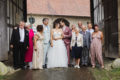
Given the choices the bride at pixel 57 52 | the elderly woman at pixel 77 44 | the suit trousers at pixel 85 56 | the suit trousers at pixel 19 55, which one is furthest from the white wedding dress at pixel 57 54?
the suit trousers at pixel 19 55

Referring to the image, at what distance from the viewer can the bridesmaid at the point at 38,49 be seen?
789cm

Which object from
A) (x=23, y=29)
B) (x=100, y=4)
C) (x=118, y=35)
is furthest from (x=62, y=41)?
(x=100, y=4)

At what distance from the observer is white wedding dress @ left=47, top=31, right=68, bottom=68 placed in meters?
8.31

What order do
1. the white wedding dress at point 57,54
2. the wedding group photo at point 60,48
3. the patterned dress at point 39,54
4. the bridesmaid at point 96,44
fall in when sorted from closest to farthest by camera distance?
the wedding group photo at point 60,48 → the patterned dress at point 39,54 → the bridesmaid at point 96,44 → the white wedding dress at point 57,54

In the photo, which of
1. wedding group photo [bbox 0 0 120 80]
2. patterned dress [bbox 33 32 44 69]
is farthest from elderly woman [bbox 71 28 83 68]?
patterned dress [bbox 33 32 44 69]

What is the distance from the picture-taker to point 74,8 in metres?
30.9

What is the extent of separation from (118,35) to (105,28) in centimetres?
227

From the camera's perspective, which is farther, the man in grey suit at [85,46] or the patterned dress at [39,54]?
the man in grey suit at [85,46]

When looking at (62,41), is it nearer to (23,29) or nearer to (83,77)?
(23,29)

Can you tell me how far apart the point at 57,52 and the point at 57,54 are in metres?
0.08

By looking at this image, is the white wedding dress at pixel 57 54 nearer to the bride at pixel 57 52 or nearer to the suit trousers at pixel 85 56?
the bride at pixel 57 52

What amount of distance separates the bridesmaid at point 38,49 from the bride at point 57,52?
46 cm

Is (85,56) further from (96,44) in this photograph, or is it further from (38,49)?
(38,49)

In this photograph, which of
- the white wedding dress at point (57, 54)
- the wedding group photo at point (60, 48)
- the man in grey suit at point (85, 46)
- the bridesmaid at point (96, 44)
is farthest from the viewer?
the man in grey suit at point (85, 46)
